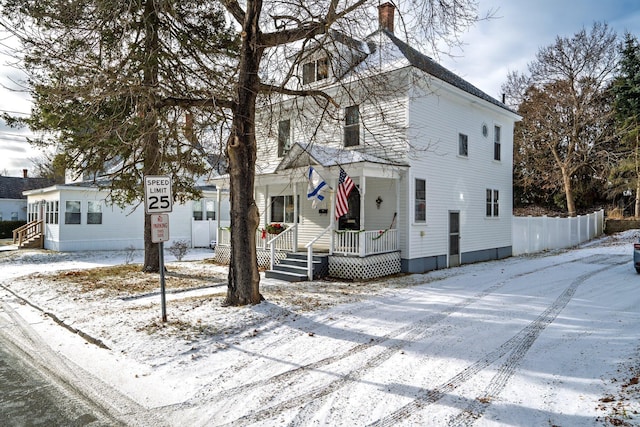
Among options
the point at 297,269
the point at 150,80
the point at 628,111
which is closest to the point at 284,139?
the point at 297,269

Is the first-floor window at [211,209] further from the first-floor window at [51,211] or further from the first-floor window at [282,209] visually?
the first-floor window at [282,209]

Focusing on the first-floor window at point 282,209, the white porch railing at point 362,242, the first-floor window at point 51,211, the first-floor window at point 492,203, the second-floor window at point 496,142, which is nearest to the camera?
the white porch railing at point 362,242

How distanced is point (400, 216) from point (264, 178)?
16.5ft

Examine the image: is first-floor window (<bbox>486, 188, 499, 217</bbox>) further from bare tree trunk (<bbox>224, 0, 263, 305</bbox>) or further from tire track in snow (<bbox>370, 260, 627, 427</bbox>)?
bare tree trunk (<bbox>224, 0, 263, 305</bbox>)

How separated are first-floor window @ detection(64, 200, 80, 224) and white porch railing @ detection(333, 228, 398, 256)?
52.1ft

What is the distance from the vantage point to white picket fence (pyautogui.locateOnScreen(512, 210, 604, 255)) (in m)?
19.9

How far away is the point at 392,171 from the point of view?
1293 cm

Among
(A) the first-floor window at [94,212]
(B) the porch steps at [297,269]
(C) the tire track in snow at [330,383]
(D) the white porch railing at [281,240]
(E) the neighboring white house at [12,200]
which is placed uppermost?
(E) the neighboring white house at [12,200]

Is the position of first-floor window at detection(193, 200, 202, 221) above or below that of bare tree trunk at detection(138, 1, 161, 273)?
below

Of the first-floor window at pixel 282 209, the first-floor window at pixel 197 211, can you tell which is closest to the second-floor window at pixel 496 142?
the first-floor window at pixel 282 209

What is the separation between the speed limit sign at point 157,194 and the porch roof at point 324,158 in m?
5.56

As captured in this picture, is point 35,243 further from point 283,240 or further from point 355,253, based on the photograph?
point 355,253

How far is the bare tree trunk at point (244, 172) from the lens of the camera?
8102 mm

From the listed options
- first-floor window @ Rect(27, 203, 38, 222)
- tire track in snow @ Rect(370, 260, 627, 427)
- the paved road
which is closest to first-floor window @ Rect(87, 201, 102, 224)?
first-floor window @ Rect(27, 203, 38, 222)
